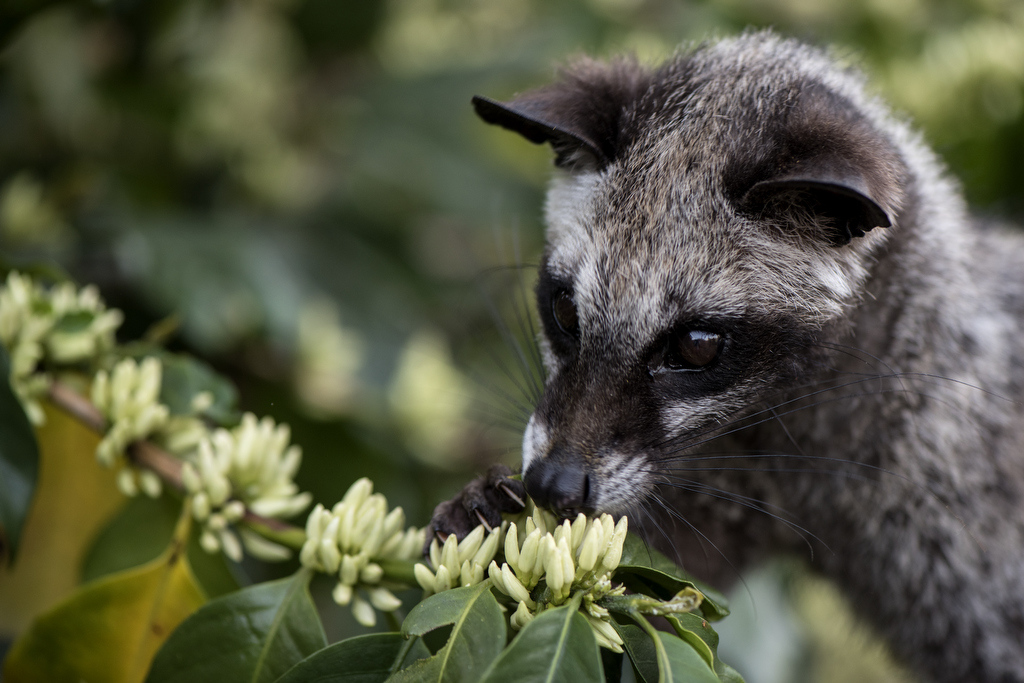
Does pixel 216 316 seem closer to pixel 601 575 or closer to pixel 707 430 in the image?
pixel 707 430

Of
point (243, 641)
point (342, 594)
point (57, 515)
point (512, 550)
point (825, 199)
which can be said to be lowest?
point (57, 515)

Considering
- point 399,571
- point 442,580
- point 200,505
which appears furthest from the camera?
point 200,505

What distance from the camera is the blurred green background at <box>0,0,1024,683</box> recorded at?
2.79 m

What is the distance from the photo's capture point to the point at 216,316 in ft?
8.86

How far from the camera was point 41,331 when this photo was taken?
5.54ft

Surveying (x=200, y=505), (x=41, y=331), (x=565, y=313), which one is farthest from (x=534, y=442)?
(x=41, y=331)

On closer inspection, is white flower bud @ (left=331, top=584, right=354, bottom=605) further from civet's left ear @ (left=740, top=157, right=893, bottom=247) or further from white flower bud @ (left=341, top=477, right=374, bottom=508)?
civet's left ear @ (left=740, top=157, right=893, bottom=247)

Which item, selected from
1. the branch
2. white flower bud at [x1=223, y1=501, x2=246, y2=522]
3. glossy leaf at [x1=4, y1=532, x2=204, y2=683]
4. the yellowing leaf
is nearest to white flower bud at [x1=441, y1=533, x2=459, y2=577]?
the branch

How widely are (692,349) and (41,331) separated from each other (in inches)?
52.6

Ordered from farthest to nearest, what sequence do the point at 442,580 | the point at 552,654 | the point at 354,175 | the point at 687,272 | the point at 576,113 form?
the point at 354,175, the point at 576,113, the point at 687,272, the point at 442,580, the point at 552,654

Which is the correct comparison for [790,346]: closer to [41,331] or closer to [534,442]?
[534,442]

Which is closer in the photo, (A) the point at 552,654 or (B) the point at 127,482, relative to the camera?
(A) the point at 552,654

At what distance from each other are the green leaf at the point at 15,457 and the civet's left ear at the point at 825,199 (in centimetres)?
144

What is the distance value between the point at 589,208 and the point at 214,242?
1702mm
